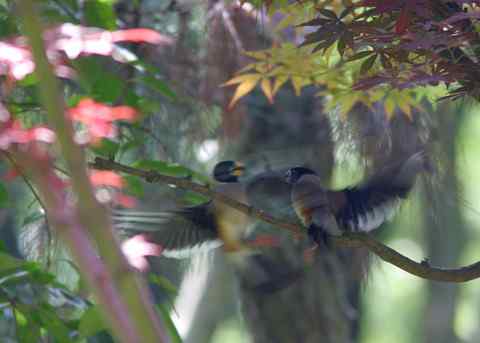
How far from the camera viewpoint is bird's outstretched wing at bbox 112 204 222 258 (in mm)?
2377

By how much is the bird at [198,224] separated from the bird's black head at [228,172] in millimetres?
169

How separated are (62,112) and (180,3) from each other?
3098 millimetres

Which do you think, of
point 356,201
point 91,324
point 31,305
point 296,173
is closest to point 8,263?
point 31,305

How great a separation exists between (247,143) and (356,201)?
2.40m

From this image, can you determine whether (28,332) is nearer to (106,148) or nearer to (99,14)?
(106,148)

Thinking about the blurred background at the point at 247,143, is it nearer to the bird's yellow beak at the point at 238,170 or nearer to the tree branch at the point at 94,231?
the bird's yellow beak at the point at 238,170

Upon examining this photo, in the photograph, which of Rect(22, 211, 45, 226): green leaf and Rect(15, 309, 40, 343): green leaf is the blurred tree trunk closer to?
Rect(22, 211, 45, 226): green leaf

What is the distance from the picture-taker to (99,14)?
7.82 feet

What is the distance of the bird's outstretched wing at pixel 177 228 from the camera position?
2377 mm

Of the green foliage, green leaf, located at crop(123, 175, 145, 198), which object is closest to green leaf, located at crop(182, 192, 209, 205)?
green leaf, located at crop(123, 175, 145, 198)

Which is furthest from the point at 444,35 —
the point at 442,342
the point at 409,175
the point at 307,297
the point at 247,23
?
the point at 442,342

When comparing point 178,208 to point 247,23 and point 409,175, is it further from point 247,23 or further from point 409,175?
point 247,23

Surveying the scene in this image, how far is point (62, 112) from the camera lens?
0.57 metres

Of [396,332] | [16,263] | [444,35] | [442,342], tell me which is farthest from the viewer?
[396,332]
